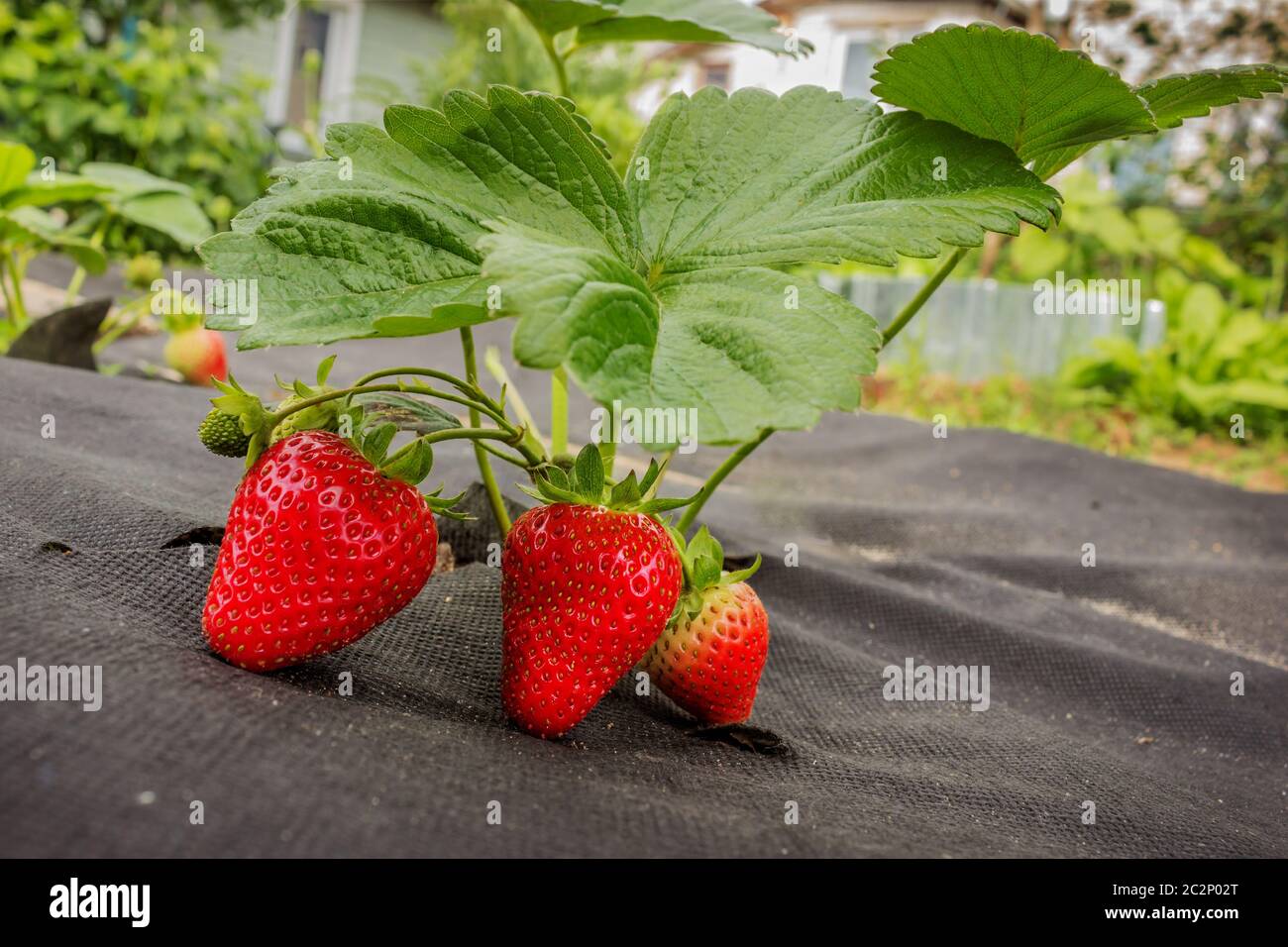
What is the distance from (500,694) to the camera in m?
0.75

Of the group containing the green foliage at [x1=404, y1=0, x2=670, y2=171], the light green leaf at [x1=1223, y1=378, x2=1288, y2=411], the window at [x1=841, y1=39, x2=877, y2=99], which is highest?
the window at [x1=841, y1=39, x2=877, y2=99]

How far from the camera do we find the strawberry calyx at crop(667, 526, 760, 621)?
0.77 m

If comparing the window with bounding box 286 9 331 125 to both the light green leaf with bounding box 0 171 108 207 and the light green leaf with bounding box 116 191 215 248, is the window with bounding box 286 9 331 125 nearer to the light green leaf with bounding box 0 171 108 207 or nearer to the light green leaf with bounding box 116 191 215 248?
the light green leaf with bounding box 116 191 215 248

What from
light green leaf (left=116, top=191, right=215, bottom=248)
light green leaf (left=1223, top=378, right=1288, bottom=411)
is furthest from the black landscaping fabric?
light green leaf (left=1223, top=378, right=1288, bottom=411)

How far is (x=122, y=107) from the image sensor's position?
11.6 feet

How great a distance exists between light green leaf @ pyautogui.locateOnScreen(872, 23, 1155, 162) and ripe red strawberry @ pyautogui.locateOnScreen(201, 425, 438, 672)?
417 millimetres

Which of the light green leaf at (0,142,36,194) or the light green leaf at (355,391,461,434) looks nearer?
the light green leaf at (355,391,461,434)

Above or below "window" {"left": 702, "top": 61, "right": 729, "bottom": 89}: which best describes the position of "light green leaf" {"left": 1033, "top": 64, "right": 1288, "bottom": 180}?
below

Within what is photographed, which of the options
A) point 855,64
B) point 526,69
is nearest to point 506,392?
point 526,69

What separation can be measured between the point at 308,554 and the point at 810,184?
41cm

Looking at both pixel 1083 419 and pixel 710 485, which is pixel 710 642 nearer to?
pixel 710 485

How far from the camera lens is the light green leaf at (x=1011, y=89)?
652mm
